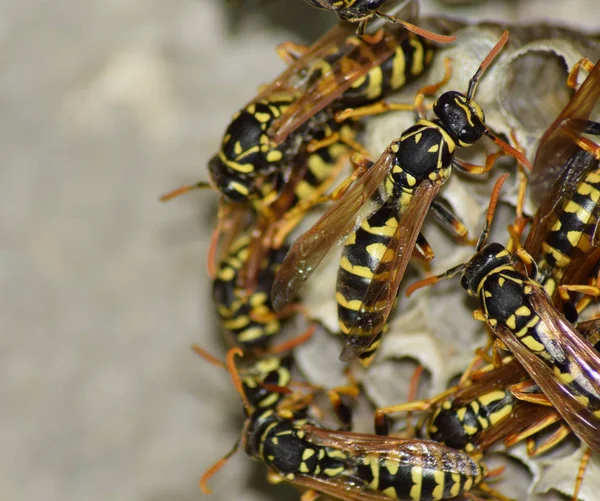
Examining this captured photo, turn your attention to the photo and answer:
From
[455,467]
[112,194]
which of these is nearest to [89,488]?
[112,194]

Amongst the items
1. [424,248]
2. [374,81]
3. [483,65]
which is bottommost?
[424,248]

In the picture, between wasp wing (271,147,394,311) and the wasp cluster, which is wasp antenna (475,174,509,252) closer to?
the wasp cluster

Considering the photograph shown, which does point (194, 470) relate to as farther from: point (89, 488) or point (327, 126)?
point (327, 126)

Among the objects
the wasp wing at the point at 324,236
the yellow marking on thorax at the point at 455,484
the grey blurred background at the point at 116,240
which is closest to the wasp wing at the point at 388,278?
the wasp wing at the point at 324,236

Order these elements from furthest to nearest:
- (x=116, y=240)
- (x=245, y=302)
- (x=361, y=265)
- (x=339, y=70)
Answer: (x=116, y=240)
(x=245, y=302)
(x=339, y=70)
(x=361, y=265)

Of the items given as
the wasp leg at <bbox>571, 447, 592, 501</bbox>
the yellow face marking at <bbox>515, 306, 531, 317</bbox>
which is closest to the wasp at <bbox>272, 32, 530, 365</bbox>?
the yellow face marking at <bbox>515, 306, 531, 317</bbox>

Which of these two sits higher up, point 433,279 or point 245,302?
point 433,279

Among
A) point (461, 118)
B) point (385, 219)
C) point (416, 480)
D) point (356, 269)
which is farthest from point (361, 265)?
point (416, 480)

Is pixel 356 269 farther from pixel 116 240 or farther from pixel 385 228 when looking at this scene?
pixel 116 240
